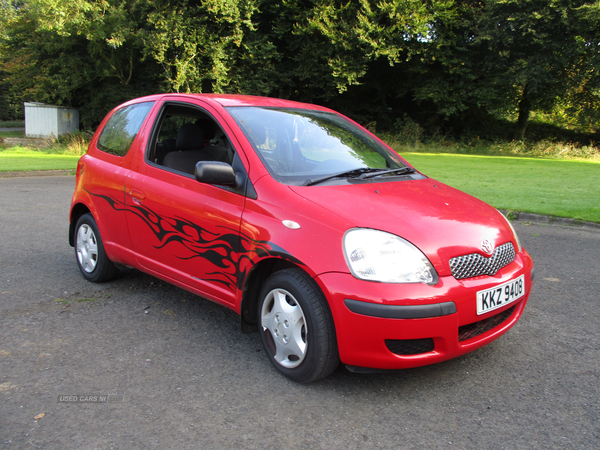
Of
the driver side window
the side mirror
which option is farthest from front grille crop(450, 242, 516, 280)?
the driver side window

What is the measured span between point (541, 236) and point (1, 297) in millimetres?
6709

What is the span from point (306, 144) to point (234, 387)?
5.88 feet

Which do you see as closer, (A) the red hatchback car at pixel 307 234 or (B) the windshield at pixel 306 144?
(A) the red hatchback car at pixel 307 234

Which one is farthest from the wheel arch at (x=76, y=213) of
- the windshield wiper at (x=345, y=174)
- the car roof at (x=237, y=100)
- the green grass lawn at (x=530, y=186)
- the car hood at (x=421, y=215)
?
the green grass lawn at (x=530, y=186)

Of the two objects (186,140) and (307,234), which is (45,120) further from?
(307,234)

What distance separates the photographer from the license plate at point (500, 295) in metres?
2.72

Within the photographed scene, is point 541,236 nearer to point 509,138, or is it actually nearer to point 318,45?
point 318,45

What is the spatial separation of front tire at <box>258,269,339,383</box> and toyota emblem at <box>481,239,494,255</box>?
101cm

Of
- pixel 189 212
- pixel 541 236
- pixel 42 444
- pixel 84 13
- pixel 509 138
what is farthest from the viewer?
pixel 509 138

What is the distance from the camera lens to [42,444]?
2.26 m

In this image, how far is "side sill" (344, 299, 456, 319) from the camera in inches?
98.4

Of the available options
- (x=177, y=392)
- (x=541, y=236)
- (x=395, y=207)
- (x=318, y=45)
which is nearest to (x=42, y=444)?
(x=177, y=392)

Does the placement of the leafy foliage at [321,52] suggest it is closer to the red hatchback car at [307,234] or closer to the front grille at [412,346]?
the red hatchback car at [307,234]

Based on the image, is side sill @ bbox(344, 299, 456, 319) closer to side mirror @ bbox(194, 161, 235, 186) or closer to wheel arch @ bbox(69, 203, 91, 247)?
side mirror @ bbox(194, 161, 235, 186)
